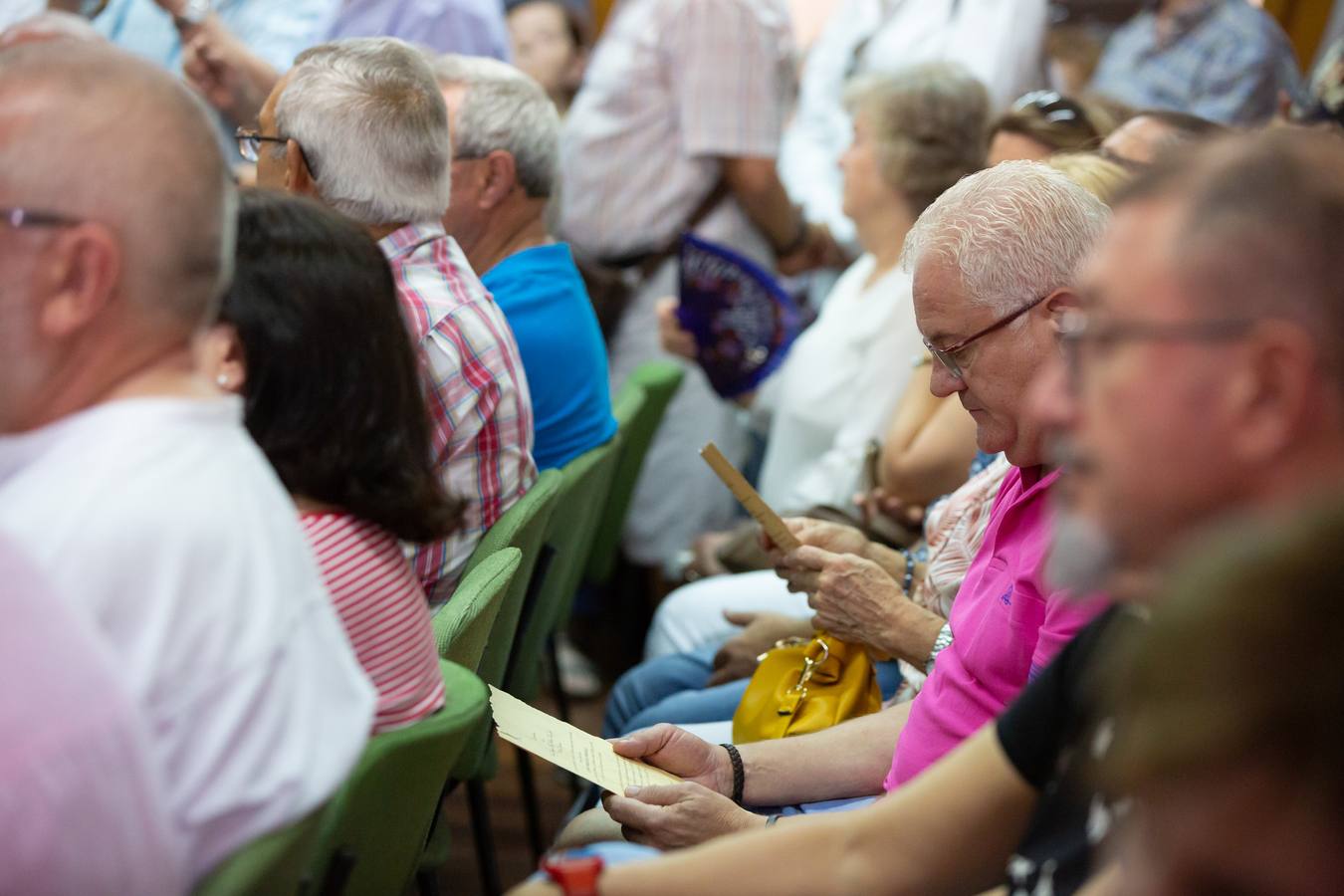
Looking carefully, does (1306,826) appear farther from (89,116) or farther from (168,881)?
(89,116)

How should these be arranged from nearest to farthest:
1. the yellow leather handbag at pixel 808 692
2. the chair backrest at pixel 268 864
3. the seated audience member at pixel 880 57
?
the chair backrest at pixel 268 864, the yellow leather handbag at pixel 808 692, the seated audience member at pixel 880 57

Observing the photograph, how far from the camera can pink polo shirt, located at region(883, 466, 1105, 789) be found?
5.46 feet

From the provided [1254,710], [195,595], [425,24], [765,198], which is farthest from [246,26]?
[1254,710]

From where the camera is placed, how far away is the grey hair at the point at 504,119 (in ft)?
9.21

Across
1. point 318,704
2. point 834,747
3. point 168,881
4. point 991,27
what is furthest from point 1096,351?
point 991,27

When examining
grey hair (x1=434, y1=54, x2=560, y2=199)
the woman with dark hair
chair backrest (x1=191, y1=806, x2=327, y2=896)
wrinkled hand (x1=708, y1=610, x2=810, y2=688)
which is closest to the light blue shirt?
grey hair (x1=434, y1=54, x2=560, y2=199)

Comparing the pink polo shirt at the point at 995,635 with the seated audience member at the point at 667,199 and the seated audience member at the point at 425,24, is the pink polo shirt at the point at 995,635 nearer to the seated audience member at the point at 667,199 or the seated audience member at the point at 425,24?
the seated audience member at the point at 667,199

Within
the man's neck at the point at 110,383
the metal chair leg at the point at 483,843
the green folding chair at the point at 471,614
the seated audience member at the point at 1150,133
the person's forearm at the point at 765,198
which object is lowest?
the metal chair leg at the point at 483,843

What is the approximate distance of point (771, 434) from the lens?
11.4 ft

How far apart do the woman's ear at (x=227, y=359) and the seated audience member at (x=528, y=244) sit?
3.79ft

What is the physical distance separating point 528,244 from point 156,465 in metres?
1.82

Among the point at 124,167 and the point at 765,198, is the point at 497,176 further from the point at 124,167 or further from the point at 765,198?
the point at 124,167

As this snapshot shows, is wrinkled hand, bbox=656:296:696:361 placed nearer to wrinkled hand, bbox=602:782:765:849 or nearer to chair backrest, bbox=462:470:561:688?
chair backrest, bbox=462:470:561:688

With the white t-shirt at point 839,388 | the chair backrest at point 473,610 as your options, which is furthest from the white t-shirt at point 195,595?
the white t-shirt at point 839,388
